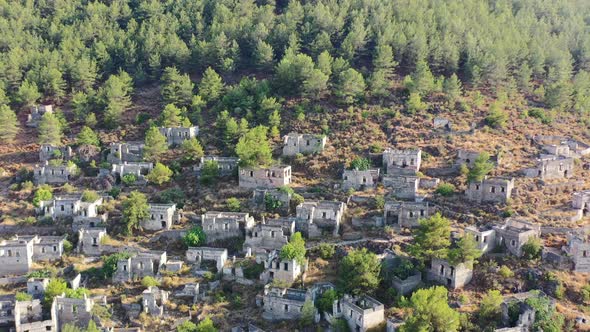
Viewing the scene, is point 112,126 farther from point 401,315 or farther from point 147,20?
point 401,315

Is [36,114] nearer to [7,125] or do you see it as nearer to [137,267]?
[7,125]

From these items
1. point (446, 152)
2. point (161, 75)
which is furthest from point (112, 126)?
point (446, 152)

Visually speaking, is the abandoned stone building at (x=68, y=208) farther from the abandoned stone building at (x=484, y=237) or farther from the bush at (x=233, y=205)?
the abandoned stone building at (x=484, y=237)

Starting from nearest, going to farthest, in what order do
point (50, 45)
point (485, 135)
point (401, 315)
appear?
1. point (401, 315)
2. point (485, 135)
3. point (50, 45)

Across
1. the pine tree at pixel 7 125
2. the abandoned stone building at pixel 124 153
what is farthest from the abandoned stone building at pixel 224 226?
the pine tree at pixel 7 125

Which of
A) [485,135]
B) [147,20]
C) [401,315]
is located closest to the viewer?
[401,315]

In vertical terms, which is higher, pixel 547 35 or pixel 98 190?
pixel 547 35

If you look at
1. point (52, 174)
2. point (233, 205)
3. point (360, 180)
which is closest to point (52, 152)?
point (52, 174)

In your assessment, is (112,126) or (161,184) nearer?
(161,184)
